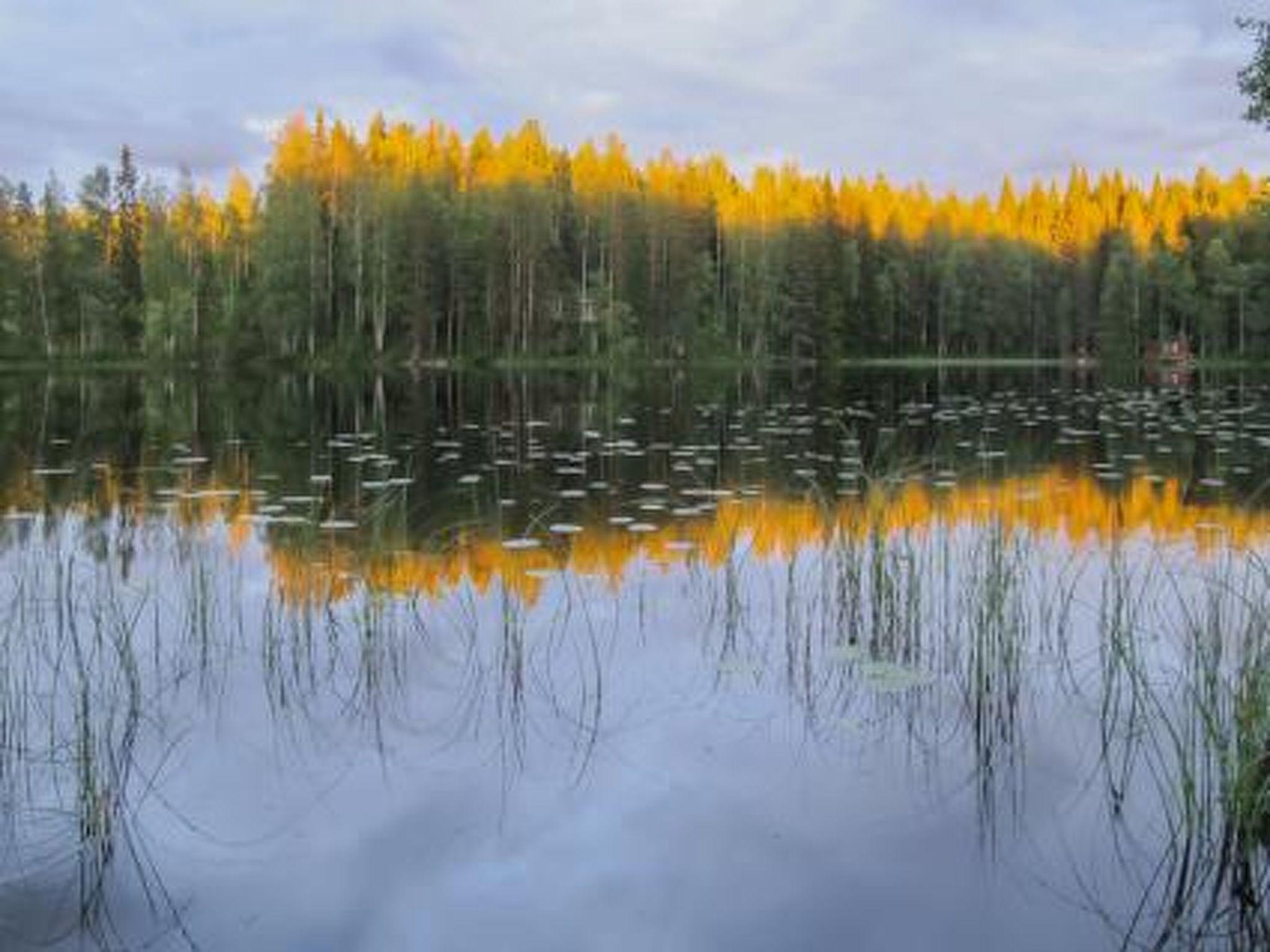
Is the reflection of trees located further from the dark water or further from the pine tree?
the pine tree

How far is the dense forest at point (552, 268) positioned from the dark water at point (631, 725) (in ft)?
163

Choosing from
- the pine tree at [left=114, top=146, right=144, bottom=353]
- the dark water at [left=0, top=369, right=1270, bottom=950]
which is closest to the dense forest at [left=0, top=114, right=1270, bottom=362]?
the pine tree at [left=114, top=146, right=144, bottom=353]

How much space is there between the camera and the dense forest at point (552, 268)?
62.1 metres

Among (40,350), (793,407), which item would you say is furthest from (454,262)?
(793,407)

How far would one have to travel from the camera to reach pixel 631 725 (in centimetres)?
682

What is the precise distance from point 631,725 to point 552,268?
2445 inches

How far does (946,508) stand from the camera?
1380 cm

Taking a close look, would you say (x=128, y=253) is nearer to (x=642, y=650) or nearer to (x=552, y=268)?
(x=552, y=268)

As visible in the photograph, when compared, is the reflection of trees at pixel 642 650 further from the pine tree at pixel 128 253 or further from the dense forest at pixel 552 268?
the pine tree at pixel 128 253

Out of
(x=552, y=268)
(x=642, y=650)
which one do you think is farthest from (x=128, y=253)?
(x=642, y=650)

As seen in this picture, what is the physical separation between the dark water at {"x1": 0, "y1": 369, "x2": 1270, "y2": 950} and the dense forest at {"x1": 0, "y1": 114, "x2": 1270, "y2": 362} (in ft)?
163

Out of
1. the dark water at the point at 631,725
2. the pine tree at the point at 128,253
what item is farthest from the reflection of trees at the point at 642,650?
the pine tree at the point at 128,253

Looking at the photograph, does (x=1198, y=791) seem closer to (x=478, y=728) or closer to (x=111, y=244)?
(x=478, y=728)

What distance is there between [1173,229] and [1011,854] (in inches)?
3904
